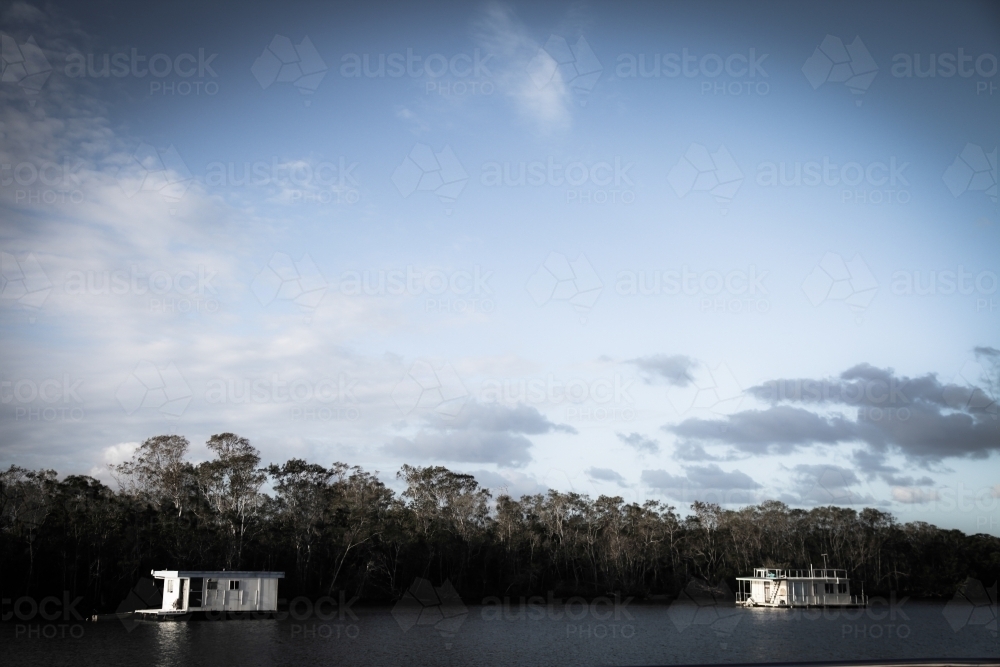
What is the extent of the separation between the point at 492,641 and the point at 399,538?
24745 mm

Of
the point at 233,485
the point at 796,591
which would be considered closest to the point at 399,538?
the point at 233,485

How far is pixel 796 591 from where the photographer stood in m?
65.8

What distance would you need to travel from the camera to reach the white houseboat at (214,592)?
143 ft

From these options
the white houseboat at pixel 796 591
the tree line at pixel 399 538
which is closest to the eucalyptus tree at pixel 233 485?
the tree line at pixel 399 538

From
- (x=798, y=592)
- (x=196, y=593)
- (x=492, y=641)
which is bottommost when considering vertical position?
(x=798, y=592)

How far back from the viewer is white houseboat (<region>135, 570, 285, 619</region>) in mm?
43688

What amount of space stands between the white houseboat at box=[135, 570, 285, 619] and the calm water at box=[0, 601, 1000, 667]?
1427mm

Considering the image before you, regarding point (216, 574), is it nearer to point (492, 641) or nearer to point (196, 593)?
point (196, 593)

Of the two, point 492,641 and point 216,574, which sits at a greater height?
point 216,574

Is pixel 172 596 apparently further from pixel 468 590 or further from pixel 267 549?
pixel 468 590

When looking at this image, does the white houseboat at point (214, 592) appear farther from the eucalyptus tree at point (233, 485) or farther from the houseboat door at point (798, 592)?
the houseboat door at point (798, 592)

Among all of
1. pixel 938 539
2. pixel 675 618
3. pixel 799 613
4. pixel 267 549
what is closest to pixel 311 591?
pixel 267 549

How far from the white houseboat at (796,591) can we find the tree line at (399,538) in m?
8.51

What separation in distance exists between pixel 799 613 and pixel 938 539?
28.8 metres
